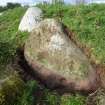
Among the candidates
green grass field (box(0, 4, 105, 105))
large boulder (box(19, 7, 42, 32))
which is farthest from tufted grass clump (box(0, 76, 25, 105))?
large boulder (box(19, 7, 42, 32))

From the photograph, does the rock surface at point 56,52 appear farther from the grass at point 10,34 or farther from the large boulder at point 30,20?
the large boulder at point 30,20

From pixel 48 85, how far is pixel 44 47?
0.96 meters

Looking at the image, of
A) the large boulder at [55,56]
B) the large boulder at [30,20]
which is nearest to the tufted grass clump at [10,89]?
the large boulder at [55,56]

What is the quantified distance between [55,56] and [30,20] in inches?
96.4

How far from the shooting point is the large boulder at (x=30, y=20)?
13578 mm

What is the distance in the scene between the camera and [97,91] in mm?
10977

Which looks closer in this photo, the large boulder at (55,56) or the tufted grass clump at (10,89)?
the tufted grass clump at (10,89)

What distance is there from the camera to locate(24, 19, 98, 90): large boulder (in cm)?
1136

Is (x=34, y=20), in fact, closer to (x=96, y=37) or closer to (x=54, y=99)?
(x=96, y=37)

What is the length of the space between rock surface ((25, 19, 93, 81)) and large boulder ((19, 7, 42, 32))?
1592mm

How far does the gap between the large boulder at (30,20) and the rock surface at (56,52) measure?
159 cm

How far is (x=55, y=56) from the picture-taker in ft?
38.0

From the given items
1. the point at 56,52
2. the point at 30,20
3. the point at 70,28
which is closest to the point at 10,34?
the point at 30,20

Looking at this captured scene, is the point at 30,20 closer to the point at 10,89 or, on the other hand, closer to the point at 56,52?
the point at 56,52
